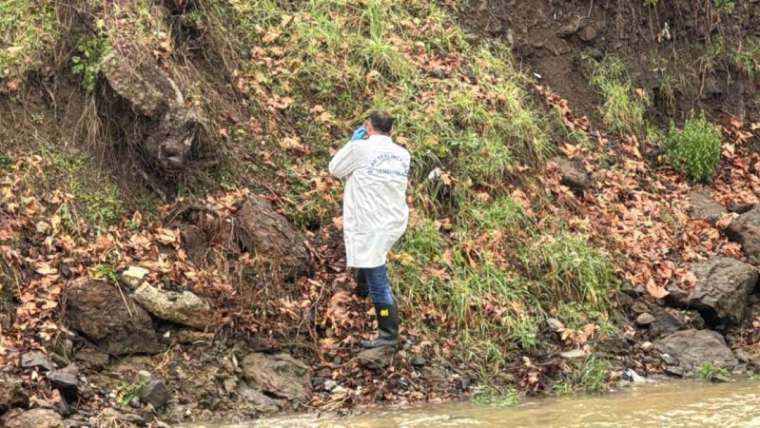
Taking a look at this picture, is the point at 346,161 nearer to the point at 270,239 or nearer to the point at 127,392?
the point at 270,239

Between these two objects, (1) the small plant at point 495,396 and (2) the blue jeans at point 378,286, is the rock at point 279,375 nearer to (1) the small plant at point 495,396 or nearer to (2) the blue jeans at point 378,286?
(2) the blue jeans at point 378,286

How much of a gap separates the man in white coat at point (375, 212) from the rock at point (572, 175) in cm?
297

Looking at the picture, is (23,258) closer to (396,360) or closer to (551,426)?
(396,360)

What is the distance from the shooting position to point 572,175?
35.4ft

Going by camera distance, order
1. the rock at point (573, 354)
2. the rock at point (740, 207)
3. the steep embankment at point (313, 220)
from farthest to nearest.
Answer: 1. the rock at point (740, 207)
2. the rock at point (573, 354)
3. the steep embankment at point (313, 220)

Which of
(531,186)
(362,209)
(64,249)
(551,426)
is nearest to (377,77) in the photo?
(531,186)

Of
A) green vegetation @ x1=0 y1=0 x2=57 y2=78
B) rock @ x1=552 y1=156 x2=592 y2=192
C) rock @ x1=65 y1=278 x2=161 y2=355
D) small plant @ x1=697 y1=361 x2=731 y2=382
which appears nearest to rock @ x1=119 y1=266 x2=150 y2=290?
rock @ x1=65 y1=278 x2=161 y2=355

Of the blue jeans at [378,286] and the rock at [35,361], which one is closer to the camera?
the rock at [35,361]

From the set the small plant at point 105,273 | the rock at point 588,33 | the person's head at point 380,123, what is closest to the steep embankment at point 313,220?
the small plant at point 105,273

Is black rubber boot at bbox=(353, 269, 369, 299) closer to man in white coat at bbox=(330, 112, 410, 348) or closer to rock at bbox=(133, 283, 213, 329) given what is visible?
man in white coat at bbox=(330, 112, 410, 348)

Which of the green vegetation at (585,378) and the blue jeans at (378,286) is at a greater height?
the blue jeans at (378,286)

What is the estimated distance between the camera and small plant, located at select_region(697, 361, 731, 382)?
28.4 feet

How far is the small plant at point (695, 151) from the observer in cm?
1165

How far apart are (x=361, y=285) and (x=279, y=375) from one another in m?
1.10
